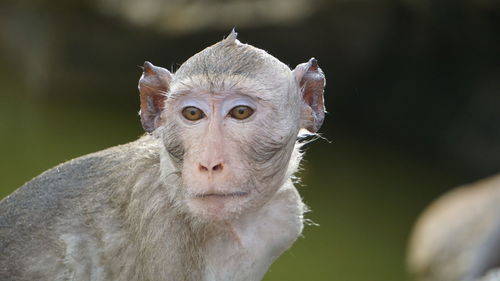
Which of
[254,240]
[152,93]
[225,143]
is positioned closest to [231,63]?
[225,143]

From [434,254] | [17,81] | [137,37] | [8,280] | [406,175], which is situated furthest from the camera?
[17,81]

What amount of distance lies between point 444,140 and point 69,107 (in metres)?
5.74

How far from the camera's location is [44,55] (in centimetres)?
1489

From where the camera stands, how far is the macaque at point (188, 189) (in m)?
4.34

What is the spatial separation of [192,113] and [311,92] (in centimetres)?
73

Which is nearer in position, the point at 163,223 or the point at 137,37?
the point at 163,223

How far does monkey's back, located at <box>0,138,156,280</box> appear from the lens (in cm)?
494

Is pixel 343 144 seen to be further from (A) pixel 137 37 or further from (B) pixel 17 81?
(B) pixel 17 81

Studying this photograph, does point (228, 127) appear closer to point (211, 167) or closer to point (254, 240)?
point (211, 167)

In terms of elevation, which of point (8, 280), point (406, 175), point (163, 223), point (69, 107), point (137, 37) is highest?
point (137, 37)

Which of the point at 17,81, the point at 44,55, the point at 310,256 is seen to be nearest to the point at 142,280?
the point at 310,256

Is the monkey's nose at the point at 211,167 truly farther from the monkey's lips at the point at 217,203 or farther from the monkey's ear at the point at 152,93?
the monkey's ear at the point at 152,93

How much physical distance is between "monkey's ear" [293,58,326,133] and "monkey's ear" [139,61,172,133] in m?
0.66

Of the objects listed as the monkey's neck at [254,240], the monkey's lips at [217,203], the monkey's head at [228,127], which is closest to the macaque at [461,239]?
the monkey's neck at [254,240]
